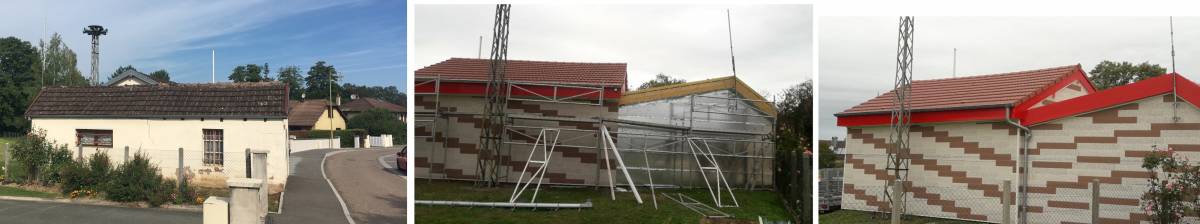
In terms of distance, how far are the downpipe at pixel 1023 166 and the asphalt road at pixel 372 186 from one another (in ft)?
18.2

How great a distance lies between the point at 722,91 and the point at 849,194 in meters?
2.38

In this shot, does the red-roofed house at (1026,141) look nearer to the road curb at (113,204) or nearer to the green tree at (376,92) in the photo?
the green tree at (376,92)

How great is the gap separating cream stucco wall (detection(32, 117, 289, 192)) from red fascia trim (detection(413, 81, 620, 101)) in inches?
178

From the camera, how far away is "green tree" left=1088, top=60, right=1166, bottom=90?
5082mm

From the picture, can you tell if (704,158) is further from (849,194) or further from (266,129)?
(266,129)

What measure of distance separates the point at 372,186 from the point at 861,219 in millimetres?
5125

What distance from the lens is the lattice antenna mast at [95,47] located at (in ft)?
27.1

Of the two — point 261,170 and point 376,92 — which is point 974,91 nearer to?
point 376,92

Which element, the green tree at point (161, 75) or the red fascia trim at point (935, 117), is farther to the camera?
the green tree at point (161, 75)

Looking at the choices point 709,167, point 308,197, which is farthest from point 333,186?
A: point 709,167

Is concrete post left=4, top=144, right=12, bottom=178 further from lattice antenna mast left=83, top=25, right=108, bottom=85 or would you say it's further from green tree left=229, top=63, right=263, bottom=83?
green tree left=229, top=63, right=263, bottom=83

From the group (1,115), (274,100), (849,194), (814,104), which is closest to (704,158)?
(814,104)

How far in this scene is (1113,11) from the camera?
4.50 metres

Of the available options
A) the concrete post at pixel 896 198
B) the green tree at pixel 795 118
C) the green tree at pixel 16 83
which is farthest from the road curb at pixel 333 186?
the concrete post at pixel 896 198
